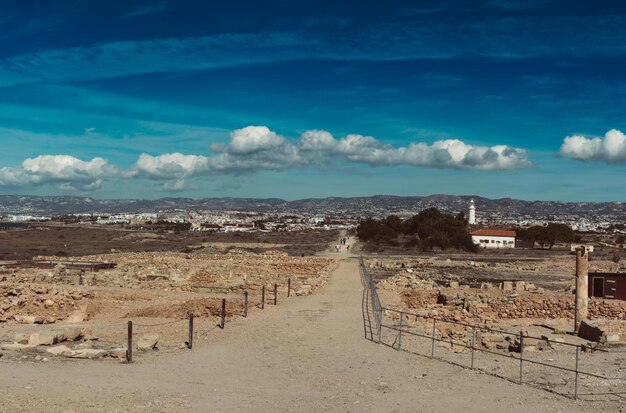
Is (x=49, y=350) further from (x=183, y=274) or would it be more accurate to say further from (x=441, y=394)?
(x=183, y=274)

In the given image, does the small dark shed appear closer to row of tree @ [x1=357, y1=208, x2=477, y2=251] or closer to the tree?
row of tree @ [x1=357, y1=208, x2=477, y2=251]

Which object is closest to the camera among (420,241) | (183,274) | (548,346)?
(548,346)

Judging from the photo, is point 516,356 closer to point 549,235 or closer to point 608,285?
point 608,285

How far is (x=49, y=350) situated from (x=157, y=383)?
394cm

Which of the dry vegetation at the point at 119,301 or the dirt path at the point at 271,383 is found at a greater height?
the dirt path at the point at 271,383

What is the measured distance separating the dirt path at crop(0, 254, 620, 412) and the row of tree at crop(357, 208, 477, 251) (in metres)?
58.2

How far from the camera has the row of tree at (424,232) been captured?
75000 mm

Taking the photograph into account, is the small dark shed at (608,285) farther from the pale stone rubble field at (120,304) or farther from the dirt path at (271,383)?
the dirt path at (271,383)

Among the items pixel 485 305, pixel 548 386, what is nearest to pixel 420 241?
pixel 485 305

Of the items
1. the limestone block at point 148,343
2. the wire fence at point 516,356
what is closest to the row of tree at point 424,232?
the wire fence at point 516,356

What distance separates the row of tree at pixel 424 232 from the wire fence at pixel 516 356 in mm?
52124

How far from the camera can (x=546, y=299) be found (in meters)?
28.7

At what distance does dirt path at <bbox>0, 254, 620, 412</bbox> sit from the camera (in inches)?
470

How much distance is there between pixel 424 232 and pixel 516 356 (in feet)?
201
